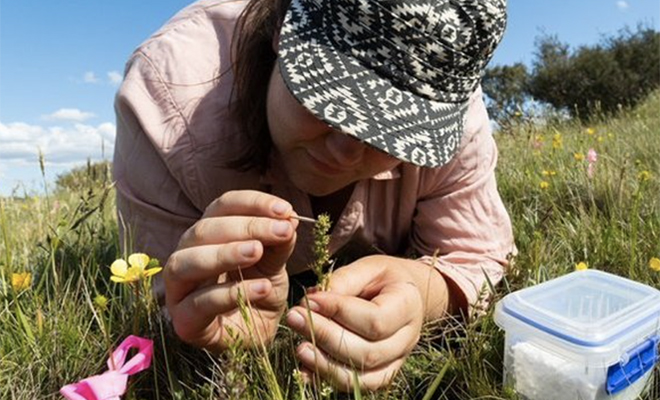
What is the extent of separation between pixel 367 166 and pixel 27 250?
156 cm

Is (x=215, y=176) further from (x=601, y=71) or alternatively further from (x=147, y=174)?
(x=601, y=71)

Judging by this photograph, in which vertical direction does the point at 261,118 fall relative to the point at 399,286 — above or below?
above

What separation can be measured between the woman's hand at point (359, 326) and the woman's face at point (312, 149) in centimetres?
23

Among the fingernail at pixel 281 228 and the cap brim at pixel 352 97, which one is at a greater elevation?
the cap brim at pixel 352 97

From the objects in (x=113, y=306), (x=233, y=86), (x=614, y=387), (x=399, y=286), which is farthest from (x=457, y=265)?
(x=113, y=306)

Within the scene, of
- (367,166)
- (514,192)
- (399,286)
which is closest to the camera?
(399,286)

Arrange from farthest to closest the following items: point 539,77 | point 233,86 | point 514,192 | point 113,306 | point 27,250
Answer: point 539,77, point 514,192, point 27,250, point 233,86, point 113,306

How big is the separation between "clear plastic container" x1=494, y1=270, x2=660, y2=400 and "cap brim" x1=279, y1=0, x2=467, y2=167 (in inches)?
15.3

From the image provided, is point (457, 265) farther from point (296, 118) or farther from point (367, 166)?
point (296, 118)

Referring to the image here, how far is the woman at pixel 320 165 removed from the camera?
4.03ft

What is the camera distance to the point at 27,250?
245cm

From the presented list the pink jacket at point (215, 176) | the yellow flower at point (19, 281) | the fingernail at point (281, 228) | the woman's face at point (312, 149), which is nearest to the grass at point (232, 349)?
the yellow flower at point (19, 281)

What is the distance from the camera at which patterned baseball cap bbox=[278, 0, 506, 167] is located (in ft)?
4.29

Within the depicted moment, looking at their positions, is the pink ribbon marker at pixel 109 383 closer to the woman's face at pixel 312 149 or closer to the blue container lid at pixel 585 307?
Answer: the woman's face at pixel 312 149
